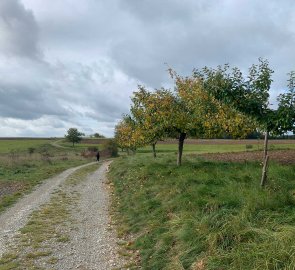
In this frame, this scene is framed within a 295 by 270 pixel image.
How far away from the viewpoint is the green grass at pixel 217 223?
563 centimetres

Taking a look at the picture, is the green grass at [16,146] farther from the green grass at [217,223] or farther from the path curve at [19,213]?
the green grass at [217,223]

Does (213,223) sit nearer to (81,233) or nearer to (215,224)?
(215,224)

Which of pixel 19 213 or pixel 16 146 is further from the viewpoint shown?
pixel 16 146

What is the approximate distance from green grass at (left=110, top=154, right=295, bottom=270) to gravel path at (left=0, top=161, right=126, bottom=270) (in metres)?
0.59

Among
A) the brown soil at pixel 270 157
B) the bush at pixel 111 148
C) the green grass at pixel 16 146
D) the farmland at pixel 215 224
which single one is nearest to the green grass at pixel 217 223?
the farmland at pixel 215 224

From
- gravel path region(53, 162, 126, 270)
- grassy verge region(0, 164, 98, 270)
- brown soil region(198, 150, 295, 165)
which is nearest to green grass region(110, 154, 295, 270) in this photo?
gravel path region(53, 162, 126, 270)

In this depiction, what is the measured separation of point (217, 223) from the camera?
6992 millimetres

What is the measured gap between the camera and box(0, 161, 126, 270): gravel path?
24.1 feet

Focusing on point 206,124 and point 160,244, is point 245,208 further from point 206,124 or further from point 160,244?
point 206,124

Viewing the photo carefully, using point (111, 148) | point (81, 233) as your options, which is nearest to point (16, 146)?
point (111, 148)

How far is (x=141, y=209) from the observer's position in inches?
424

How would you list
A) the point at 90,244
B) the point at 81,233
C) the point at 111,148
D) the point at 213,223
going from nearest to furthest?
the point at 213,223, the point at 90,244, the point at 81,233, the point at 111,148

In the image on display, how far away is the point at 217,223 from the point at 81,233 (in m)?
4.21

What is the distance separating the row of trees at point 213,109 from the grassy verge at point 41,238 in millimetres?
5991
